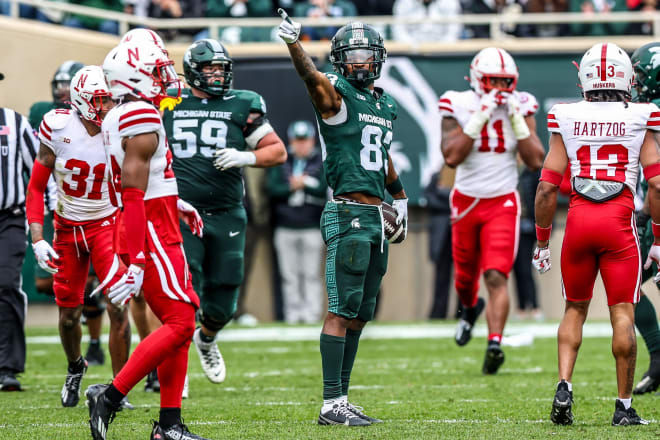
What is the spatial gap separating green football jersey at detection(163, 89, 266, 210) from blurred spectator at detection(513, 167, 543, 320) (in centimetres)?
609

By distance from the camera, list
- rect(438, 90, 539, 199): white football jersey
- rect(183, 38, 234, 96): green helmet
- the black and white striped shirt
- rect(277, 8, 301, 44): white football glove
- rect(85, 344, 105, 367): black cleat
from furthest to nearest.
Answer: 1. rect(85, 344, 105, 367): black cleat
2. rect(438, 90, 539, 199): white football jersey
3. the black and white striped shirt
4. rect(183, 38, 234, 96): green helmet
5. rect(277, 8, 301, 44): white football glove

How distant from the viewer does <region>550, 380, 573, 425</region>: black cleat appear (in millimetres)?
4984

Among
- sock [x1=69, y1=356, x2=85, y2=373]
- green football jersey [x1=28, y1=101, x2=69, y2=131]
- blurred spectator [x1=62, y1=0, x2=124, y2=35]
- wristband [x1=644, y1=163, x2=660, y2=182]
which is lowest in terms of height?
sock [x1=69, y1=356, x2=85, y2=373]

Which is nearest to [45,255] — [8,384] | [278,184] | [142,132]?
[142,132]

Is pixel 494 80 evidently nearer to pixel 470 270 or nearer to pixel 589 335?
pixel 470 270

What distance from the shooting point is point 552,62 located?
12.9m

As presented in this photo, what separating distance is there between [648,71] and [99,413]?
3597 mm

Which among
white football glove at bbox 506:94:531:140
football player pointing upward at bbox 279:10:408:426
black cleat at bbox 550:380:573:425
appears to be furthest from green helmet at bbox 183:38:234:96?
black cleat at bbox 550:380:573:425

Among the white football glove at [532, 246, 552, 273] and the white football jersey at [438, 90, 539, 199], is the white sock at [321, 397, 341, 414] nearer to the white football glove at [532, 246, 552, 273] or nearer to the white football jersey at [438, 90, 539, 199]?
the white football glove at [532, 246, 552, 273]

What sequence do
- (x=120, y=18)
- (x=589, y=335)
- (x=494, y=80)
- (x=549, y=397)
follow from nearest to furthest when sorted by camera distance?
(x=549, y=397), (x=494, y=80), (x=589, y=335), (x=120, y=18)

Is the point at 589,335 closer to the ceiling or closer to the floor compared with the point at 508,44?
closer to the floor

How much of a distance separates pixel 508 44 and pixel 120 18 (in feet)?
14.3

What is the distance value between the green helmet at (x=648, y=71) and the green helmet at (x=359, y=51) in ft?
5.65

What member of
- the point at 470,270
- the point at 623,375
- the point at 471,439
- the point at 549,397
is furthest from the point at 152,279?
the point at 470,270
